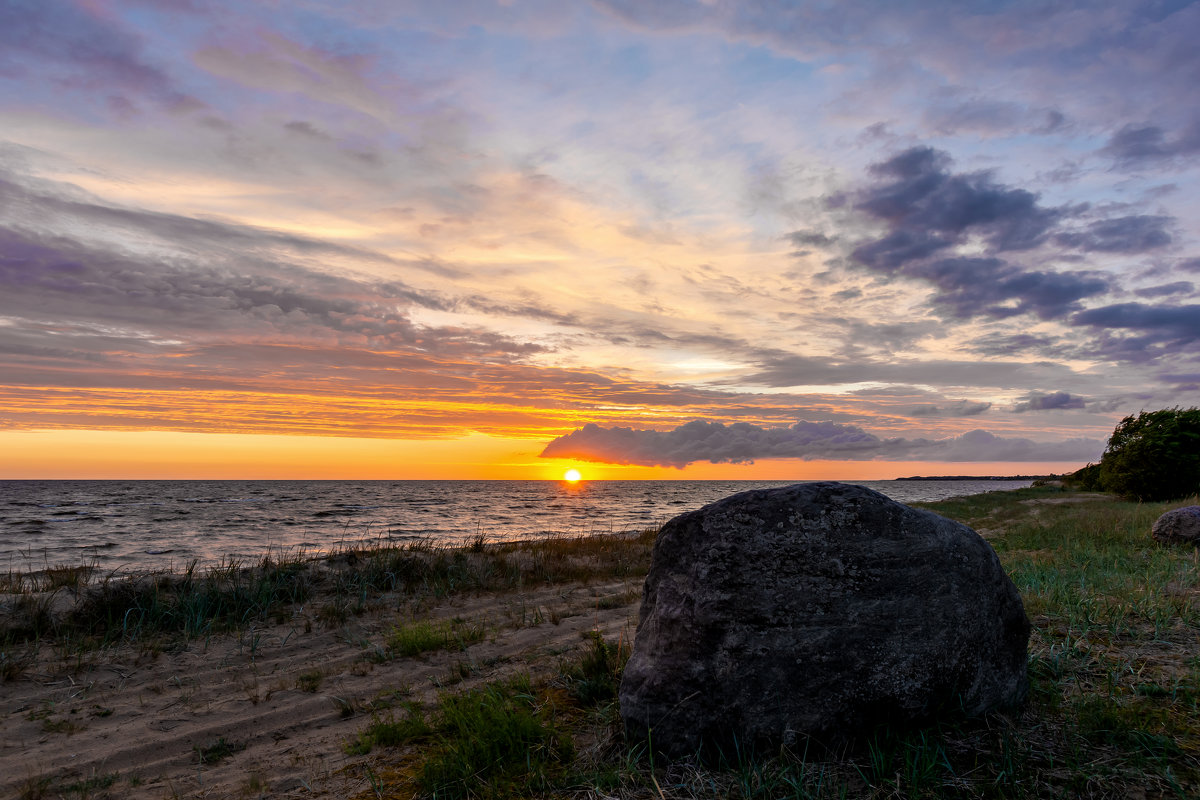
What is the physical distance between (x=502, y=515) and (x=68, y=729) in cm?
3727

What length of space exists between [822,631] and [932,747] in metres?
0.91

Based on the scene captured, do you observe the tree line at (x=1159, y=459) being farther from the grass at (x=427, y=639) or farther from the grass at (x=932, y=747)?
the grass at (x=427, y=639)

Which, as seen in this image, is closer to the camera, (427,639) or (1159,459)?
(427,639)

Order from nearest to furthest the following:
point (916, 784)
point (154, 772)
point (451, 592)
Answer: point (916, 784) < point (154, 772) < point (451, 592)

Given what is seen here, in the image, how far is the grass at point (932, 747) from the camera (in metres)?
3.42

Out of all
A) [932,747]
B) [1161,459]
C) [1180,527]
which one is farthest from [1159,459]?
[932,747]

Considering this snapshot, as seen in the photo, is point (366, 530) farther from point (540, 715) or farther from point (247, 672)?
point (540, 715)

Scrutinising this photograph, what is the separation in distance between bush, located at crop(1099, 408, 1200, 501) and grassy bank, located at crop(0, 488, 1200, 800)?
29326 mm

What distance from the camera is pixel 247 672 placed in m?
7.00

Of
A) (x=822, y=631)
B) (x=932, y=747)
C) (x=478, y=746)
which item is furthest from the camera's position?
(x=478, y=746)

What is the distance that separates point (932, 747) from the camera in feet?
12.1

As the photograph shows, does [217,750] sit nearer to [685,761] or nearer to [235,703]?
[235,703]

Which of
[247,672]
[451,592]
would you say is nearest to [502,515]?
[451,592]

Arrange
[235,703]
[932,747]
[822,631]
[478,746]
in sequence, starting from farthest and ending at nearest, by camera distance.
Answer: [235,703]
[478,746]
[822,631]
[932,747]
